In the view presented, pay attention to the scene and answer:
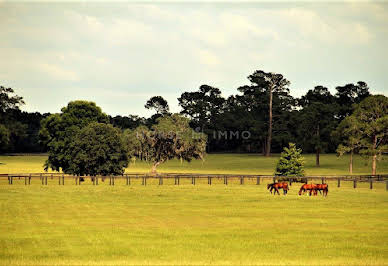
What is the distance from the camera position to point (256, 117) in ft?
465

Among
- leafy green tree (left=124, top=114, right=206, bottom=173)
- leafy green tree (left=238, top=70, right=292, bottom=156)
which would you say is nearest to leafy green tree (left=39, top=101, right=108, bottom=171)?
leafy green tree (left=124, top=114, right=206, bottom=173)

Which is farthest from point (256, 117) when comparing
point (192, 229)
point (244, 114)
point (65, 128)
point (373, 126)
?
point (192, 229)

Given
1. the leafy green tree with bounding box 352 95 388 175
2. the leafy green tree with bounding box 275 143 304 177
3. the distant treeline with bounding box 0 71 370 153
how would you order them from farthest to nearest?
the distant treeline with bounding box 0 71 370 153 → the leafy green tree with bounding box 352 95 388 175 → the leafy green tree with bounding box 275 143 304 177

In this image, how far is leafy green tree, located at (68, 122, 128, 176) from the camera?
66.0 m

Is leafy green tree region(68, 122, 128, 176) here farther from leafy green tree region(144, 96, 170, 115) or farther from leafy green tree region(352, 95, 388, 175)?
leafy green tree region(144, 96, 170, 115)

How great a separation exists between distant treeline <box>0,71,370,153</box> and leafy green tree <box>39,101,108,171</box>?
124ft

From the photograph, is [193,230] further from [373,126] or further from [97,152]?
[373,126]

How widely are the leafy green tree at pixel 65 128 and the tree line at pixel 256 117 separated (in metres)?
30.3

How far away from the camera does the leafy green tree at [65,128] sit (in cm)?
6956

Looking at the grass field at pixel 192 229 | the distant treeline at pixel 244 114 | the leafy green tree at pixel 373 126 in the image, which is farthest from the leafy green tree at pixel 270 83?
the grass field at pixel 192 229

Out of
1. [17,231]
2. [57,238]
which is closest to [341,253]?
[57,238]

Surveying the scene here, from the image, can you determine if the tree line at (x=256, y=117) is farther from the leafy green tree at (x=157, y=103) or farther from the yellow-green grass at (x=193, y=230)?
the yellow-green grass at (x=193, y=230)

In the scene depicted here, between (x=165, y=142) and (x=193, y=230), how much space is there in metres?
53.3

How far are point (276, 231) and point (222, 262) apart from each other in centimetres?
763
